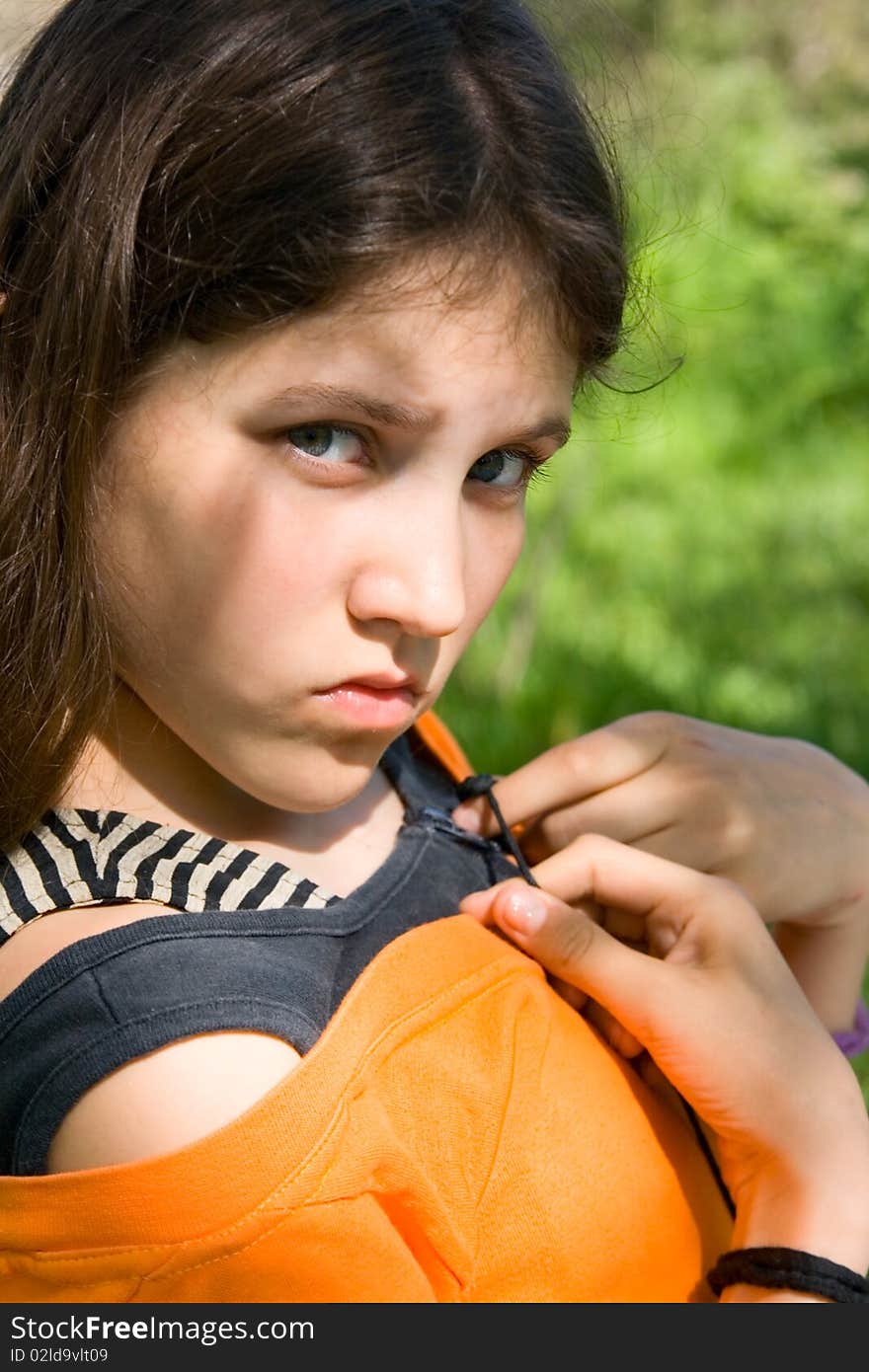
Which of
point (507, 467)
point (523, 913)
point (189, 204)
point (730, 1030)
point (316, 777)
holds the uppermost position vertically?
point (189, 204)

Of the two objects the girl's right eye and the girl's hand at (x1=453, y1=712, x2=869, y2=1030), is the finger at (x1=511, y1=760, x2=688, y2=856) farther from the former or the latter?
the girl's right eye

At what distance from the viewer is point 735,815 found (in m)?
2.15

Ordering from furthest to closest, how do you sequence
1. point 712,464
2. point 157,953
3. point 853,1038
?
point 712,464 → point 853,1038 → point 157,953

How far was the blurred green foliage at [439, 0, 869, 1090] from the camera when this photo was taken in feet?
11.9

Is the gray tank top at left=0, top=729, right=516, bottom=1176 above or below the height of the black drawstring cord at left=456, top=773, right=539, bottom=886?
Result: above

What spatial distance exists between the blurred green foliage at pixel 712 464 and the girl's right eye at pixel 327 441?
615 millimetres

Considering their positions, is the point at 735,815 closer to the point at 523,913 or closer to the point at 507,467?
the point at 523,913

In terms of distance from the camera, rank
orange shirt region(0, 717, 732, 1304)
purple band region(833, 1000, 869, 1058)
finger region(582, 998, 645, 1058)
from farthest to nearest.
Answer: purple band region(833, 1000, 869, 1058)
finger region(582, 998, 645, 1058)
orange shirt region(0, 717, 732, 1304)

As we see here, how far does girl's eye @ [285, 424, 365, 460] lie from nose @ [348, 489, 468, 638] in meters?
0.06

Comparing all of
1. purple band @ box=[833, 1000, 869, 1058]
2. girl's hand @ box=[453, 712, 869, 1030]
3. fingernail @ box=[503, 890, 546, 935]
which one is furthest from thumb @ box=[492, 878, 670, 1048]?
purple band @ box=[833, 1000, 869, 1058]

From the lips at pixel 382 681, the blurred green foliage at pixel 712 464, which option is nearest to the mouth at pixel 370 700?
the lips at pixel 382 681

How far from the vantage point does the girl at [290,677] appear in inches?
56.7

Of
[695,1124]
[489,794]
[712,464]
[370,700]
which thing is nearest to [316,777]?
[370,700]

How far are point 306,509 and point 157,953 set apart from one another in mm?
460
